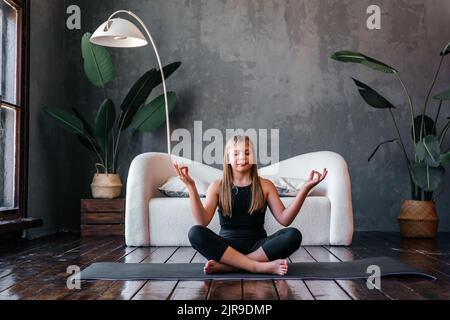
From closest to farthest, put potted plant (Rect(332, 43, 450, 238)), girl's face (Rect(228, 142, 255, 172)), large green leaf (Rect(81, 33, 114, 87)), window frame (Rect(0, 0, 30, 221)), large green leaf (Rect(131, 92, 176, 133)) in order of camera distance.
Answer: girl's face (Rect(228, 142, 255, 172))
window frame (Rect(0, 0, 30, 221))
potted plant (Rect(332, 43, 450, 238))
large green leaf (Rect(81, 33, 114, 87))
large green leaf (Rect(131, 92, 176, 133))

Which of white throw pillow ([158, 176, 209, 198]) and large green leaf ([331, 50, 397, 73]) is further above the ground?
large green leaf ([331, 50, 397, 73])

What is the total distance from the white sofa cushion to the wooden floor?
0.39 ft

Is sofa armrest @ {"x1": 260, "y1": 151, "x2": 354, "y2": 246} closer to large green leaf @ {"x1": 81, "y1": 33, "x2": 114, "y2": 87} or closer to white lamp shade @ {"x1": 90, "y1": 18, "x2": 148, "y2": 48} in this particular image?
white lamp shade @ {"x1": 90, "y1": 18, "x2": 148, "y2": 48}

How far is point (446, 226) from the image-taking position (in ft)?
16.9

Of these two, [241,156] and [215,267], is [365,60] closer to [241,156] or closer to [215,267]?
[241,156]

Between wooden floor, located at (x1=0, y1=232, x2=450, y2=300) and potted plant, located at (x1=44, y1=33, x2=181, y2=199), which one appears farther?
potted plant, located at (x1=44, y1=33, x2=181, y2=199)

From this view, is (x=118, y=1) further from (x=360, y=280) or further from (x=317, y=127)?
(x=360, y=280)

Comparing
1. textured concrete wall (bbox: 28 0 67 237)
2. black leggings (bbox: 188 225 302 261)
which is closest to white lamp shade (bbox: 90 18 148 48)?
textured concrete wall (bbox: 28 0 67 237)

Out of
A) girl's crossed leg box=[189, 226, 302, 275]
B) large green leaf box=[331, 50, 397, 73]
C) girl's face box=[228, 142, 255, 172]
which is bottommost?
girl's crossed leg box=[189, 226, 302, 275]

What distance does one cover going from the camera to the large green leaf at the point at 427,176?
4.34m

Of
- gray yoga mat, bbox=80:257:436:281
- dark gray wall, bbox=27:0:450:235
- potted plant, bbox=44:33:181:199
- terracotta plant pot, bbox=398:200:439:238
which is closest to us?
gray yoga mat, bbox=80:257:436:281

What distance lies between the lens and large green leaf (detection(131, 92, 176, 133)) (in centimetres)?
482
